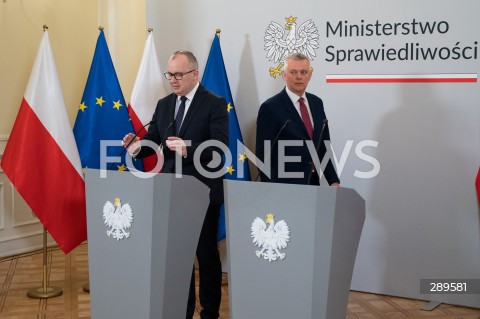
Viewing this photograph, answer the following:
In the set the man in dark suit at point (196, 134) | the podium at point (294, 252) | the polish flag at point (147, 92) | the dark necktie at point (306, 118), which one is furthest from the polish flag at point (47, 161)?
the podium at point (294, 252)

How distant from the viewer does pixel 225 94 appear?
4.95 m

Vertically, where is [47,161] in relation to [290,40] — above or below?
below

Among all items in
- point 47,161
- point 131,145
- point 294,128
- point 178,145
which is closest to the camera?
point 178,145

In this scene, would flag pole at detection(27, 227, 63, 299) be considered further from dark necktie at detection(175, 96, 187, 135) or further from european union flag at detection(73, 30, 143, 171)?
dark necktie at detection(175, 96, 187, 135)

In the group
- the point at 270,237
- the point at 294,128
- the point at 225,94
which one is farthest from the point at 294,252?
the point at 225,94

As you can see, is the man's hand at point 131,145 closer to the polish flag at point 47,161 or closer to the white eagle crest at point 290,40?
the polish flag at point 47,161

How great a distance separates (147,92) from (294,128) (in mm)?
1497

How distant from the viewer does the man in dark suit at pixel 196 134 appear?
3.63m

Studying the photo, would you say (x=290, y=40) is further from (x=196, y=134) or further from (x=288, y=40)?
(x=196, y=134)

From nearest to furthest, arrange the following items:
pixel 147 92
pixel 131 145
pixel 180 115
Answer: pixel 131 145
pixel 180 115
pixel 147 92

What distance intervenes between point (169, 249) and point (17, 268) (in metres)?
2.70

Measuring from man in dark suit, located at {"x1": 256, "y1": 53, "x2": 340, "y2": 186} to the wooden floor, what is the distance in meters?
0.91

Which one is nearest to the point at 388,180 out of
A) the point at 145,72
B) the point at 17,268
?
the point at 145,72

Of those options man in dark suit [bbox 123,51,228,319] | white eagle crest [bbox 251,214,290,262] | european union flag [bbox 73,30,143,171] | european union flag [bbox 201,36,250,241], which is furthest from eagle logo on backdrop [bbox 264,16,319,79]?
white eagle crest [bbox 251,214,290,262]
